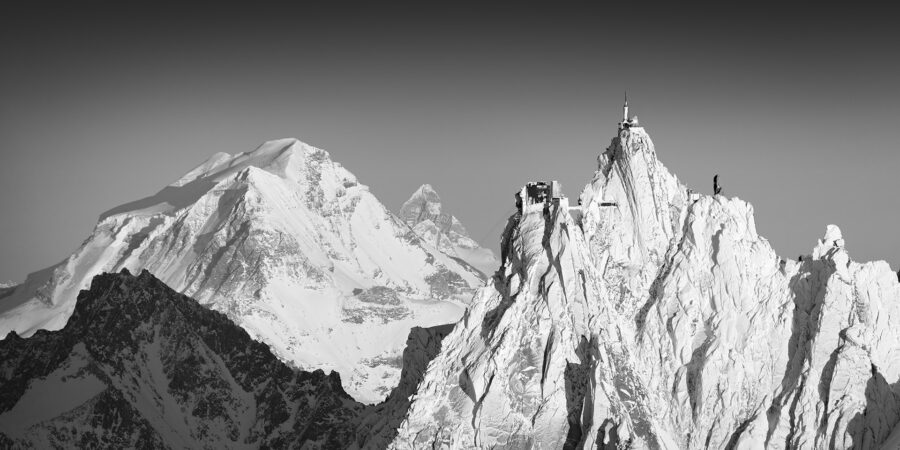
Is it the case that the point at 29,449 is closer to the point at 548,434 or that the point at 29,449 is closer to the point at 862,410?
the point at 548,434

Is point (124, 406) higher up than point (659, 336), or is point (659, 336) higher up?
point (659, 336)

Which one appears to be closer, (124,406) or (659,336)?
(659,336)

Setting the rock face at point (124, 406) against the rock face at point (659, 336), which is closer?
the rock face at point (659, 336)

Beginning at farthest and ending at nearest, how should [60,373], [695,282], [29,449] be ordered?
1. [60,373]
2. [29,449]
3. [695,282]

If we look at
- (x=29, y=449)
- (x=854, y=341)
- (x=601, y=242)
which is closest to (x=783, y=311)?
(x=854, y=341)

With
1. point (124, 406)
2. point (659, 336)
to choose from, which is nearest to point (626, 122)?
point (659, 336)

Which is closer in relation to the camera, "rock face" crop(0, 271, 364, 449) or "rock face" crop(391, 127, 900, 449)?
"rock face" crop(391, 127, 900, 449)

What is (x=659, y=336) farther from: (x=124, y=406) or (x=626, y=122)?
(x=124, y=406)

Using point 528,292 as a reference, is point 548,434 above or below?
below
